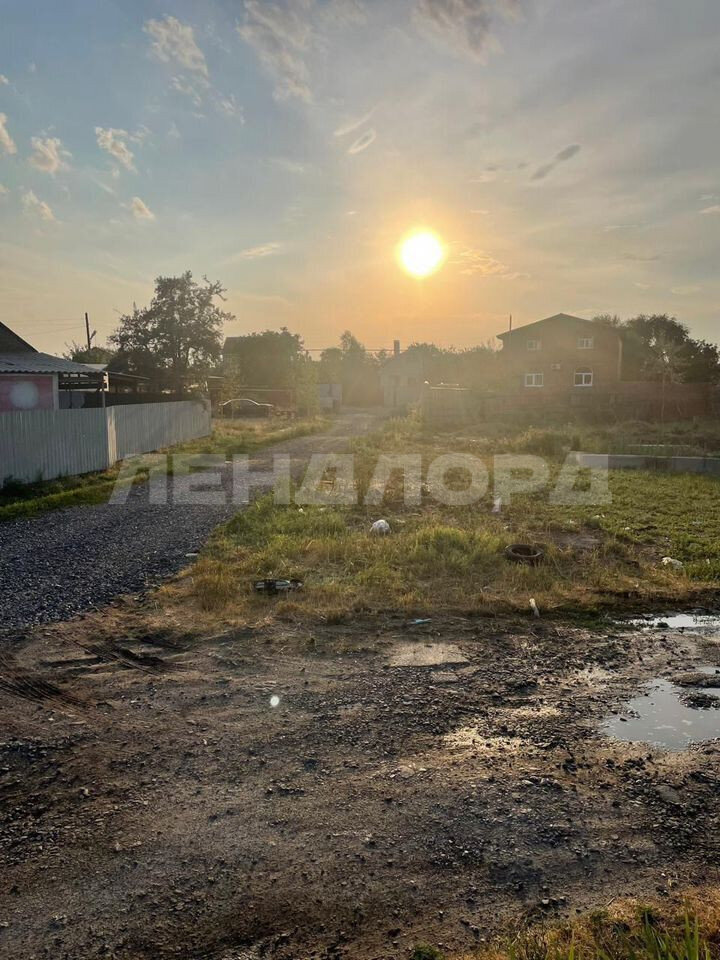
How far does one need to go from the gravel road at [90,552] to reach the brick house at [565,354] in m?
31.8

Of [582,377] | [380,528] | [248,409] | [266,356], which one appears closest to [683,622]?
[380,528]

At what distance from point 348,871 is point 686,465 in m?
15.3

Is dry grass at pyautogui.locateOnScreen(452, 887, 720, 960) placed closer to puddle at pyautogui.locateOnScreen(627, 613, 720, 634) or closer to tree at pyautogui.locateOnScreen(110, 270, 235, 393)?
puddle at pyautogui.locateOnScreen(627, 613, 720, 634)

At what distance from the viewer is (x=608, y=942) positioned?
234 cm

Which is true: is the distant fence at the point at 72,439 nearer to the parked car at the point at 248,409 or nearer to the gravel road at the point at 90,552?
the gravel road at the point at 90,552

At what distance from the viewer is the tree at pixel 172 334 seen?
29.0 meters

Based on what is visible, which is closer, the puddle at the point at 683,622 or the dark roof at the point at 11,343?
the puddle at the point at 683,622

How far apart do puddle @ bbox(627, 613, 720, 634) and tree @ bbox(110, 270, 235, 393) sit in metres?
26.2

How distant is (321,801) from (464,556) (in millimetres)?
4500

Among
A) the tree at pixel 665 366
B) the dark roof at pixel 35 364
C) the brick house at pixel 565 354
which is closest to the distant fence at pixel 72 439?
the dark roof at pixel 35 364

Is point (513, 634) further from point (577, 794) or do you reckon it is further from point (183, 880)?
point (183, 880)

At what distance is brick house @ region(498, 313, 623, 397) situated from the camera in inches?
1528

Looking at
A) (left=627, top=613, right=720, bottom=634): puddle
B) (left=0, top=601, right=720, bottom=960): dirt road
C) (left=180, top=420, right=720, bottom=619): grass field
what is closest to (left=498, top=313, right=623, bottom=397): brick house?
(left=180, top=420, right=720, bottom=619): grass field

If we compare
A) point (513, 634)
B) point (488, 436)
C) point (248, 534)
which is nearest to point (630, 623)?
point (513, 634)
